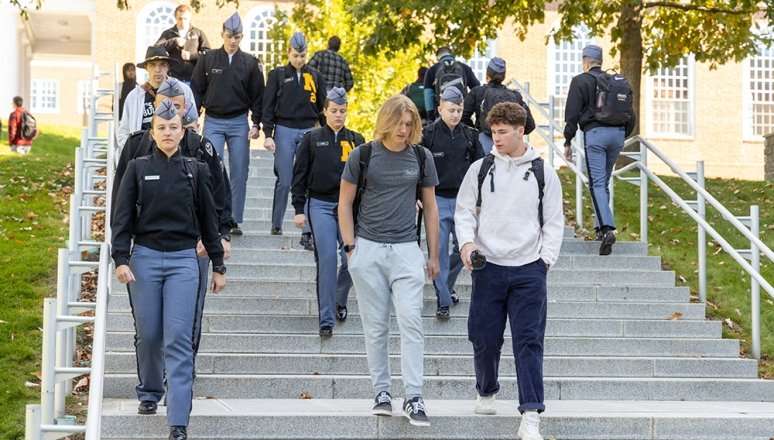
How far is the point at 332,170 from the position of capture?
980 centimetres

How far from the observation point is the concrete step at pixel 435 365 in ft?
30.0

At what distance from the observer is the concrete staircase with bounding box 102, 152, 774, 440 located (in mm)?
7785

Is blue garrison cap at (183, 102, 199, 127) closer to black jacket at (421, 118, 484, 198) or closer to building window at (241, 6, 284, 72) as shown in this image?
black jacket at (421, 118, 484, 198)

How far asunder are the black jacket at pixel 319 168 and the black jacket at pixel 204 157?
5.62 feet

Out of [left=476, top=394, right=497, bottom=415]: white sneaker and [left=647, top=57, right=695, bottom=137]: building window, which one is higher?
[left=647, top=57, right=695, bottom=137]: building window

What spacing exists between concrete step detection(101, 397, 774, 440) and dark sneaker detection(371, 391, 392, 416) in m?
0.09

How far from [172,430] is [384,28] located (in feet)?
45.2

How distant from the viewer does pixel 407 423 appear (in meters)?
7.71

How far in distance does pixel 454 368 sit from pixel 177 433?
2.80m

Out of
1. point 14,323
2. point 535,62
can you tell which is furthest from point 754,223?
point 535,62

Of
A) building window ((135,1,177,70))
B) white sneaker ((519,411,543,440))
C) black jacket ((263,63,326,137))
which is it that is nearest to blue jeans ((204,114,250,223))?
black jacket ((263,63,326,137))

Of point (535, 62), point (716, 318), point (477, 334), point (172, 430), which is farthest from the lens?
point (535, 62)

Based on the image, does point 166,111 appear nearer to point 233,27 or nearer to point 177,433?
point 177,433

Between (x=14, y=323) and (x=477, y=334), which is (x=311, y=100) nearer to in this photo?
(x=14, y=323)
